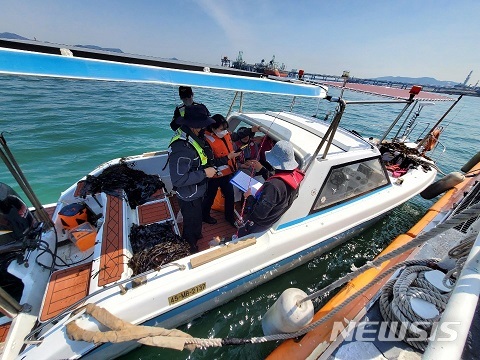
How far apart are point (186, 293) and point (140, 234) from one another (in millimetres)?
979

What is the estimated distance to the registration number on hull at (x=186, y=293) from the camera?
2.29m

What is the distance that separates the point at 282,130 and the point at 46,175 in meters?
6.15

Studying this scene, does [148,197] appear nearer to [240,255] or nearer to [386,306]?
[240,255]

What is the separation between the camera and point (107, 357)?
235 centimetres

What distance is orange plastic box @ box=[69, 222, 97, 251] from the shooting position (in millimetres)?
2785

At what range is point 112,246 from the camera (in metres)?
2.58

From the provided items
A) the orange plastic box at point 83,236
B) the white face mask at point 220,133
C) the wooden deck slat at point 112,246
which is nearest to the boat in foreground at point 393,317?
the wooden deck slat at point 112,246

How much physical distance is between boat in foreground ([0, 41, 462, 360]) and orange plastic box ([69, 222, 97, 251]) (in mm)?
13

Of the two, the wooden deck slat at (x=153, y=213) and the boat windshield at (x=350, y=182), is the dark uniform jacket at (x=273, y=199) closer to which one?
the boat windshield at (x=350, y=182)

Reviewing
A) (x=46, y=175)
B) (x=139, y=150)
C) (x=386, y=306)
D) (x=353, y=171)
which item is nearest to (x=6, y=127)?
(x=46, y=175)

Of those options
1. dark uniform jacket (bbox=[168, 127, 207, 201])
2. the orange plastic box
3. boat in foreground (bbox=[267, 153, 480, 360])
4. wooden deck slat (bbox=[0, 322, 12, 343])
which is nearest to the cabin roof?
dark uniform jacket (bbox=[168, 127, 207, 201])

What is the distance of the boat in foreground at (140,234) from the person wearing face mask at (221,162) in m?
0.28

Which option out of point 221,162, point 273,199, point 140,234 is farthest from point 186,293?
point 221,162

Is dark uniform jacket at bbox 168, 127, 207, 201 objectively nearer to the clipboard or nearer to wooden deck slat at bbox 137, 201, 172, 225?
the clipboard
